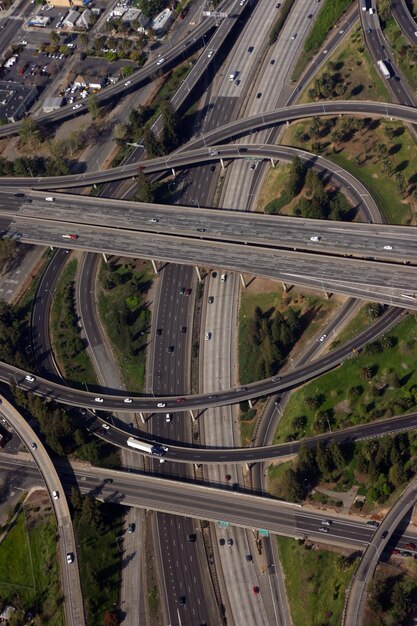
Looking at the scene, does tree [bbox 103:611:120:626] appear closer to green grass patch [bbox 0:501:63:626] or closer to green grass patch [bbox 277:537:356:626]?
green grass patch [bbox 0:501:63:626]

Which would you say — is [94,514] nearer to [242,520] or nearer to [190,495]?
[190,495]

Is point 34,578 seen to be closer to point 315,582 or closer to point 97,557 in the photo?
point 97,557

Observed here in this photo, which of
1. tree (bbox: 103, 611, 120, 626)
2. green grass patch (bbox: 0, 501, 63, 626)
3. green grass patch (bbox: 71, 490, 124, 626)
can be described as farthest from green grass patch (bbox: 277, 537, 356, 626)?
green grass patch (bbox: 0, 501, 63, 626)

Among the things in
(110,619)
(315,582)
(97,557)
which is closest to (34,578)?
(97,557)

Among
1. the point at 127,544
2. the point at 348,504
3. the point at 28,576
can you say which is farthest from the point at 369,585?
the point at 28,576

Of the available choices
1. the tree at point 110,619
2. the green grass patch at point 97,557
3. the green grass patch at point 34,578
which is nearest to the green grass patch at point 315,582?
the tree at point 110,619

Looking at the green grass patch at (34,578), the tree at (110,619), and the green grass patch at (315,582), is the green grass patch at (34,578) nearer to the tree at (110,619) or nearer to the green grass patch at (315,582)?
the tree at (110,619)
